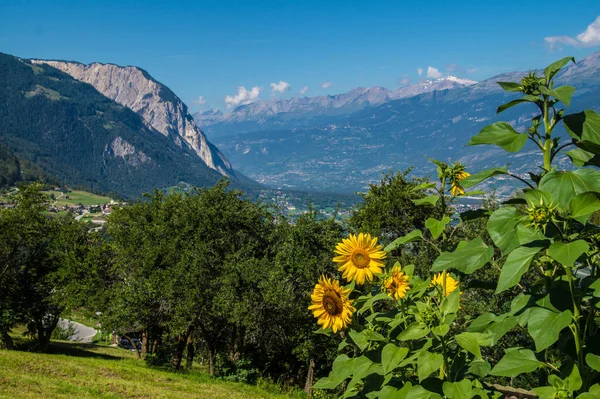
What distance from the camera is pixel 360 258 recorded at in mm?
3477

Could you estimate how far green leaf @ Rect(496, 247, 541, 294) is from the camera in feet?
6.24

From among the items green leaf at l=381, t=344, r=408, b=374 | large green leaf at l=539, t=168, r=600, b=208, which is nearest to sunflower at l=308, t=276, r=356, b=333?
Answer: green leaf at l=381, t=344, r=408, b=374

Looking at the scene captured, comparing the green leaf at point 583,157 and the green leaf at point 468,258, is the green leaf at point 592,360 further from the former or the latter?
the green leaf at point 583,157

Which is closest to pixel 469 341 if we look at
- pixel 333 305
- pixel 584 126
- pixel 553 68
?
pixel 333 305

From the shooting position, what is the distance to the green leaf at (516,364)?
2.30 metres

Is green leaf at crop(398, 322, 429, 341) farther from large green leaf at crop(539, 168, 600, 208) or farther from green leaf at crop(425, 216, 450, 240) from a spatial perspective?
large green leaf at crop(539, 168, 600, 208)

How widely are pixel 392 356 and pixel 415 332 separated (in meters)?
0.25

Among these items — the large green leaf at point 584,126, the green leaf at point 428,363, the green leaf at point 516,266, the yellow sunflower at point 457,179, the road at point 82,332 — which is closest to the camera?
the green leaf at point 516,266

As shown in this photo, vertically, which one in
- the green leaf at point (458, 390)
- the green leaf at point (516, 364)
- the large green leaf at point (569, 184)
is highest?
the large green leaf at point (569, 184)

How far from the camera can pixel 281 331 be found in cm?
1925

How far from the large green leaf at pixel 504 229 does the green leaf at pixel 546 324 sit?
32 centimetres

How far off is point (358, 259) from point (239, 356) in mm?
19892

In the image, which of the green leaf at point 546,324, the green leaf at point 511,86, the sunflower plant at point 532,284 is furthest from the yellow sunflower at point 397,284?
the green leaf at point 511,86

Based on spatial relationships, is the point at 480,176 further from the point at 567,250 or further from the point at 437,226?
the point at 567,250
